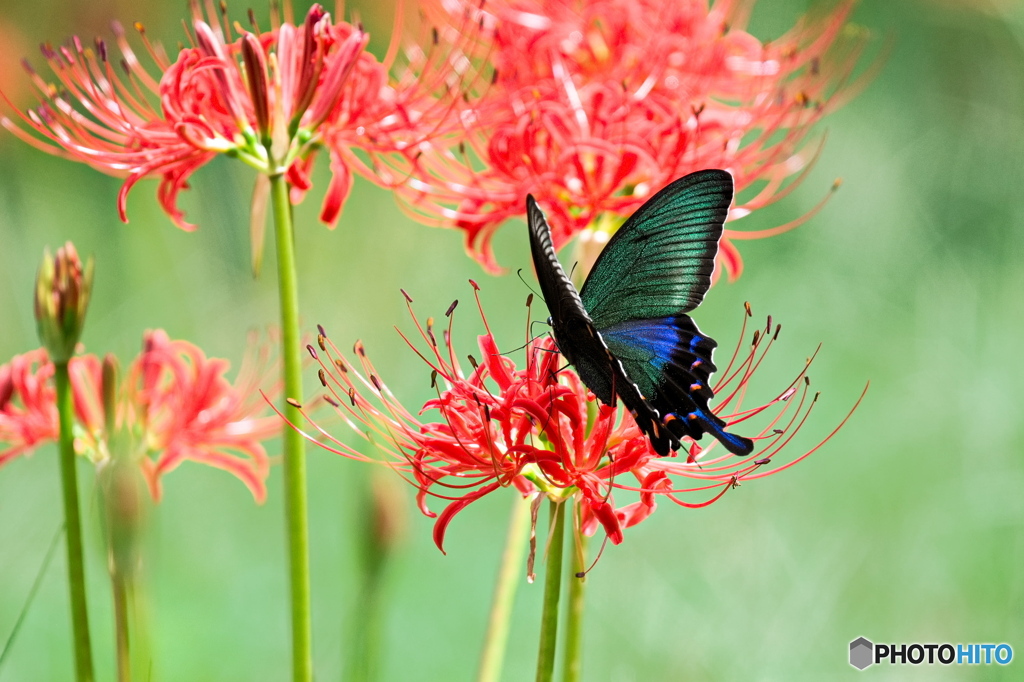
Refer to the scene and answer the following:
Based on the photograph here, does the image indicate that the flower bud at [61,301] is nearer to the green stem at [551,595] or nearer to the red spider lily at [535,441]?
the red spider lily at [535,441]

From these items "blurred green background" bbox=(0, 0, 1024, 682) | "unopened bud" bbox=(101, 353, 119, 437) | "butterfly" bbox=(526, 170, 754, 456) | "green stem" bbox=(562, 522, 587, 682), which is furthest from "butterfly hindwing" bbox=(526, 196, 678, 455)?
"blurred green background" bbox=(0, 0, 1024, 682)

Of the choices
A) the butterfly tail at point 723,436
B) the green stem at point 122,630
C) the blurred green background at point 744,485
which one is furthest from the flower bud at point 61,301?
the blurred green background at point 744,485

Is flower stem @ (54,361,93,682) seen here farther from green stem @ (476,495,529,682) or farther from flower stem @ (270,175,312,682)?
green stem @ (476,495,529,682)

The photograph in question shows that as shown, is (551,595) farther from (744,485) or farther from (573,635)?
(744,485)

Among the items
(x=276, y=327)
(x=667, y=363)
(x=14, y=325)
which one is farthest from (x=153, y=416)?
(x=14, y=325)

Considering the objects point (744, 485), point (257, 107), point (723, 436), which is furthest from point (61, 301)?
point (744, 485)
